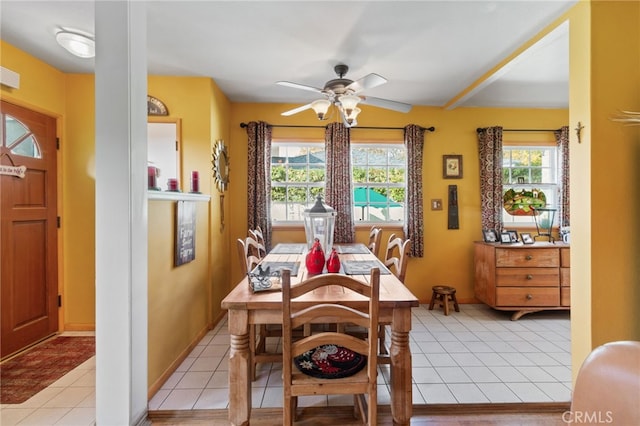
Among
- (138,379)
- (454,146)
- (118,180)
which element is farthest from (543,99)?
(138,379)

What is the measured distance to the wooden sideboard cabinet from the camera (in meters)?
3.35

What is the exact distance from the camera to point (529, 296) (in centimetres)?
335

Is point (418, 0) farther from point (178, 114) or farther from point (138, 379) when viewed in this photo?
point (138, 379)

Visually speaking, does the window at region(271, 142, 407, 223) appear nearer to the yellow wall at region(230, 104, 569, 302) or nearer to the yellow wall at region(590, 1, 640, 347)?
the yellow wall at region(230, 104, 569, 302)

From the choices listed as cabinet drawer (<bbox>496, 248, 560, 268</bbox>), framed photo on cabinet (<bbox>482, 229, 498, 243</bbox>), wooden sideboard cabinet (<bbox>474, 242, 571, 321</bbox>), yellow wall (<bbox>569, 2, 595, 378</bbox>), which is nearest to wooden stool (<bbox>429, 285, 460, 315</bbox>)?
wooden sideboard cabinet (<bbox>474, 242, 571, 321</bbox>)

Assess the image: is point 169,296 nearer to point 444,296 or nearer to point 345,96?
point 345,96

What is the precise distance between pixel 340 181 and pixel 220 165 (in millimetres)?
1439

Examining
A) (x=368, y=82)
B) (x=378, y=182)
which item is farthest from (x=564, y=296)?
(x=368, y=82)

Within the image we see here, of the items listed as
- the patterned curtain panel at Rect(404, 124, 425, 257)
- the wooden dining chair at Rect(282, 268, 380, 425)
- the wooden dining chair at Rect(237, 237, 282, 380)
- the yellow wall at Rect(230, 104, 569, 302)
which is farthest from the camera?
the yellow wall at Rect(230, 104, 569, 302)

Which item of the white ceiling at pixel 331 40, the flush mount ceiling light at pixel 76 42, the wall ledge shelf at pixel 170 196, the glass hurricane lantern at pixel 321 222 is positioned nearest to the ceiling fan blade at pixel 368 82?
the white ceiling at pixel 331 40

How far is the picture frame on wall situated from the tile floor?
6.22 feet

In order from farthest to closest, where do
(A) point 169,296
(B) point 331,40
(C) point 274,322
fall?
1. (B) point 331,40
2. (A) point 169,296
3. (C) point 274,322

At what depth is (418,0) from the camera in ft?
6.35
